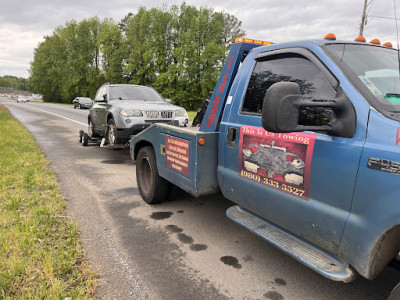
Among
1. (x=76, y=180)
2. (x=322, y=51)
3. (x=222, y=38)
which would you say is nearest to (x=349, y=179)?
(x=322, y=51)

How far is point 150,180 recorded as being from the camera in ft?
15.6

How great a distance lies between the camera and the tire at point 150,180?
173 inches

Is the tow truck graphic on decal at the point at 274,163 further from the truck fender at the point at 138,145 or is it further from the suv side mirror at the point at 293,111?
the truck fender at the point at 138,145

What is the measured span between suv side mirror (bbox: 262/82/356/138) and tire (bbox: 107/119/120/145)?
5745 millimetres

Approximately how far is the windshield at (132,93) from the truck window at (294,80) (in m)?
5.68

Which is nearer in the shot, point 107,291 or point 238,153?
point 107,291

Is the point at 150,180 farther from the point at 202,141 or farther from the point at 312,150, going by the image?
the point at 312,150

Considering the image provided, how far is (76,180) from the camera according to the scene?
589cm

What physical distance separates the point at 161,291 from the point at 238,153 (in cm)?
141

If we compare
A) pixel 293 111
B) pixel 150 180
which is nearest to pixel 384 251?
pixel 293 111

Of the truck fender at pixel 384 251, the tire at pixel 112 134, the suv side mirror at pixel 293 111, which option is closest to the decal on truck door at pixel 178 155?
the suv side mirror at pixel 293 111

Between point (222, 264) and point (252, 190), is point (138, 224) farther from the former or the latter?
point (252, 190)

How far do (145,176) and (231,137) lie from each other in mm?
2233

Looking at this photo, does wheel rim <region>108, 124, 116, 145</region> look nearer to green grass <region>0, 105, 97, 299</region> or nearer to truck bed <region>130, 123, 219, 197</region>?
green grass <region>0, 105, 97, 299</region>
